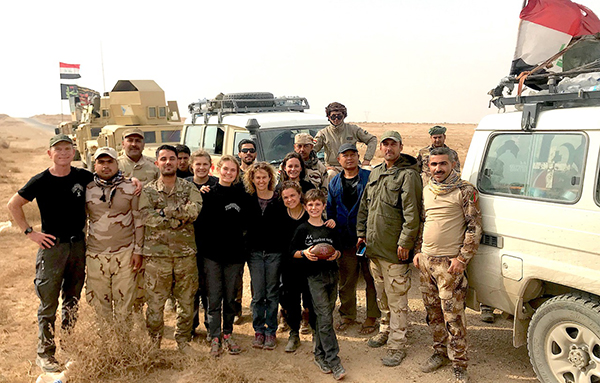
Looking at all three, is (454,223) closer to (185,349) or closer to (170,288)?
(170,288)

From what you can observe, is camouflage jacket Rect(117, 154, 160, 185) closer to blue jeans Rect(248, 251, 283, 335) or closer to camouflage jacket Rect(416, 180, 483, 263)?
blue jeans Rect(248, 251, 283, 335)

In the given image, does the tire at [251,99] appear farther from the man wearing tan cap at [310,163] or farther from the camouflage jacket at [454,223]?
the camouflage jacket at [454,223]

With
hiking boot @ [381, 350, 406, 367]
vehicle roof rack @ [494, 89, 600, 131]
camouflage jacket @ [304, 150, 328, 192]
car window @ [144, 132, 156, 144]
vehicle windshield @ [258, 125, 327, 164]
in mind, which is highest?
vehicle roof rack @ [494, 89, 600, 131]

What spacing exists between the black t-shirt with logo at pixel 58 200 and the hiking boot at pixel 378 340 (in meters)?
2.98

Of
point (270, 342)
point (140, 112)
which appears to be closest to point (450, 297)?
point (270, 342)

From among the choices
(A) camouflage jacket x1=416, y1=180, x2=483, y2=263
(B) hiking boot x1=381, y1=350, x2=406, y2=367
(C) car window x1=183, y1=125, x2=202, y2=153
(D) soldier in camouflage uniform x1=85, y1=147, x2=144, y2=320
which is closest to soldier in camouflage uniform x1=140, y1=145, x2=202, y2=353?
(D) soldier in camouflage uniform x1=85, y1=147, x2=144, y2=320

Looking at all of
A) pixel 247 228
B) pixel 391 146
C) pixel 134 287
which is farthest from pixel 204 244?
pixel 391 146

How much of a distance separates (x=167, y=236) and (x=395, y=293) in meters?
2.18

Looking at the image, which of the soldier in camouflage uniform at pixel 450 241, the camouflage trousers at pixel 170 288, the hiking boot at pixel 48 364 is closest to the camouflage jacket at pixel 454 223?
the soldier in camouflage uniform at pixel 450 241

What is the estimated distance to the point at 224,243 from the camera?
4.34 metres

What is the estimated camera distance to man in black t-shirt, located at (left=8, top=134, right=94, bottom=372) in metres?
3.93

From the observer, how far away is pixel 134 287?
4.33m

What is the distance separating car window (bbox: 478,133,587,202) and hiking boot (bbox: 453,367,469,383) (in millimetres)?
1489

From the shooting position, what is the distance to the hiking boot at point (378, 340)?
4586 millimetres
